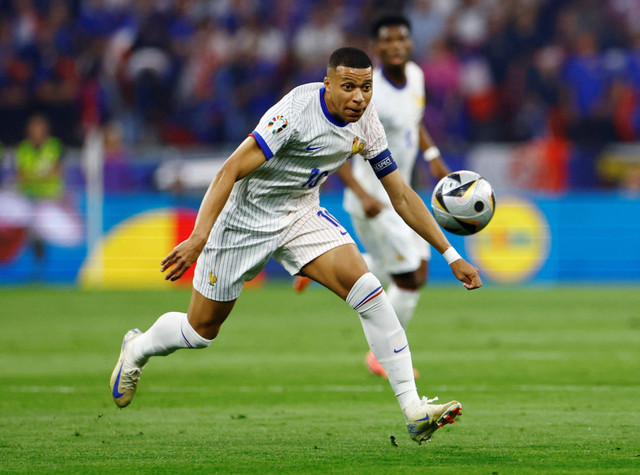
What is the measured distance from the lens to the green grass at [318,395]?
5.51 metres

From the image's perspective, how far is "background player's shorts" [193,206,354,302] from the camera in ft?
20.3

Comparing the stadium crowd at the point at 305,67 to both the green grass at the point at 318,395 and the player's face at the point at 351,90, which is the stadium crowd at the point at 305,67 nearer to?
the green grass at the point at 318,395

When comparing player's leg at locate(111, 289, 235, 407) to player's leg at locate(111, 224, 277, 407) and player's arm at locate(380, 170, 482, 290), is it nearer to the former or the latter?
player's leg at locate(111, 224, 277, 407)

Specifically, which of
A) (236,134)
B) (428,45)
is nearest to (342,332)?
(236,134)

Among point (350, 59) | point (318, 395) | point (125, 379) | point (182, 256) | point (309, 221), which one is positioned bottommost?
point (318, 395)

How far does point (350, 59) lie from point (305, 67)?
1461 centimetres

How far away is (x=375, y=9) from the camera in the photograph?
834 inches

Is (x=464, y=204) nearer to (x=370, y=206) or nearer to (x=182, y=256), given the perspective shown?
(x=182, y=256)

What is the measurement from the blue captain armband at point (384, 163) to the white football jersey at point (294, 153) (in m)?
0.02

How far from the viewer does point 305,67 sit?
66.3 feet

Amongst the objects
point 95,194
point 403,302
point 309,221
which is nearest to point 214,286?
point 309,221

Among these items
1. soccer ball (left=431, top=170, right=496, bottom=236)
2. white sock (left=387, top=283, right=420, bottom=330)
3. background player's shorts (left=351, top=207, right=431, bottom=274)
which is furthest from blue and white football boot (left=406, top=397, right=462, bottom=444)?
background player's shorts (left=351, top=207, right=431, bottom=274)

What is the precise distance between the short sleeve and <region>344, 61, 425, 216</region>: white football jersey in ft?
9.74

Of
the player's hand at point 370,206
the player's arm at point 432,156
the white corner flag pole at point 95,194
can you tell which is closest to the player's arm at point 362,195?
the player's hand at point 370,206
